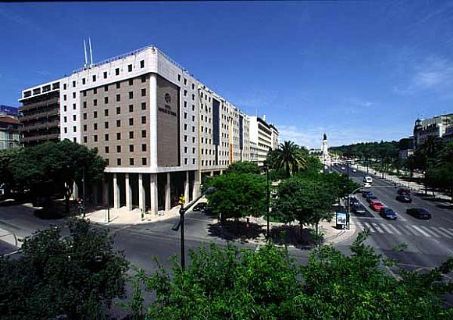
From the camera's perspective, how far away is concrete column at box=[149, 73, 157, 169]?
139 ft

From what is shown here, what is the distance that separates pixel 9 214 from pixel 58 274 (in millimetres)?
40088

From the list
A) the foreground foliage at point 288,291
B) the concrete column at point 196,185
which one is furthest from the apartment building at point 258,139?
the foreground foliage at point 288,291

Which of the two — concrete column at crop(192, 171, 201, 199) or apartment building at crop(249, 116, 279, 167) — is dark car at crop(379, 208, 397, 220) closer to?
concrete column at crop(192, 171, 201, 199)

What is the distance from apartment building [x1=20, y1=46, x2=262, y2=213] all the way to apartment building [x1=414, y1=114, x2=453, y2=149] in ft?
287

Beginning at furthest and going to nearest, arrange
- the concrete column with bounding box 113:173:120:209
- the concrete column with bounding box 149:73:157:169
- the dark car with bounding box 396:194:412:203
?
the dark car with bounding box 396:194:412:203, the concrete column with bounding box 113:173:120:209, the concrete column with bounding box 149:73:157:169

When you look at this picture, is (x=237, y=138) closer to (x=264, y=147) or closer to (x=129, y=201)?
(x=129, y=201)

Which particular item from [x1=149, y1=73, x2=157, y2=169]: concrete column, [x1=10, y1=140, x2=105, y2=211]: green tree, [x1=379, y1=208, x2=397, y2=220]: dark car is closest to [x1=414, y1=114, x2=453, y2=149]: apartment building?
[x1=379, y1=208, x2=397, y2=220]: dark car

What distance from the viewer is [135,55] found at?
4394 centimetres

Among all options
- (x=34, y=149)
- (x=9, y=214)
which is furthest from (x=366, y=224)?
(x=9, y=214)

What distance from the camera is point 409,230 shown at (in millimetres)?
32531

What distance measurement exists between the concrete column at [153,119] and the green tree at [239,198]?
56.1 ft

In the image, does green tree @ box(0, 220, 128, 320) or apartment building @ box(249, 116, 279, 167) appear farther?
apartment building @ box(249, 116, 279, 167)

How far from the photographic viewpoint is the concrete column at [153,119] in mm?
42406

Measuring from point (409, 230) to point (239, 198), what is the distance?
21439mm
